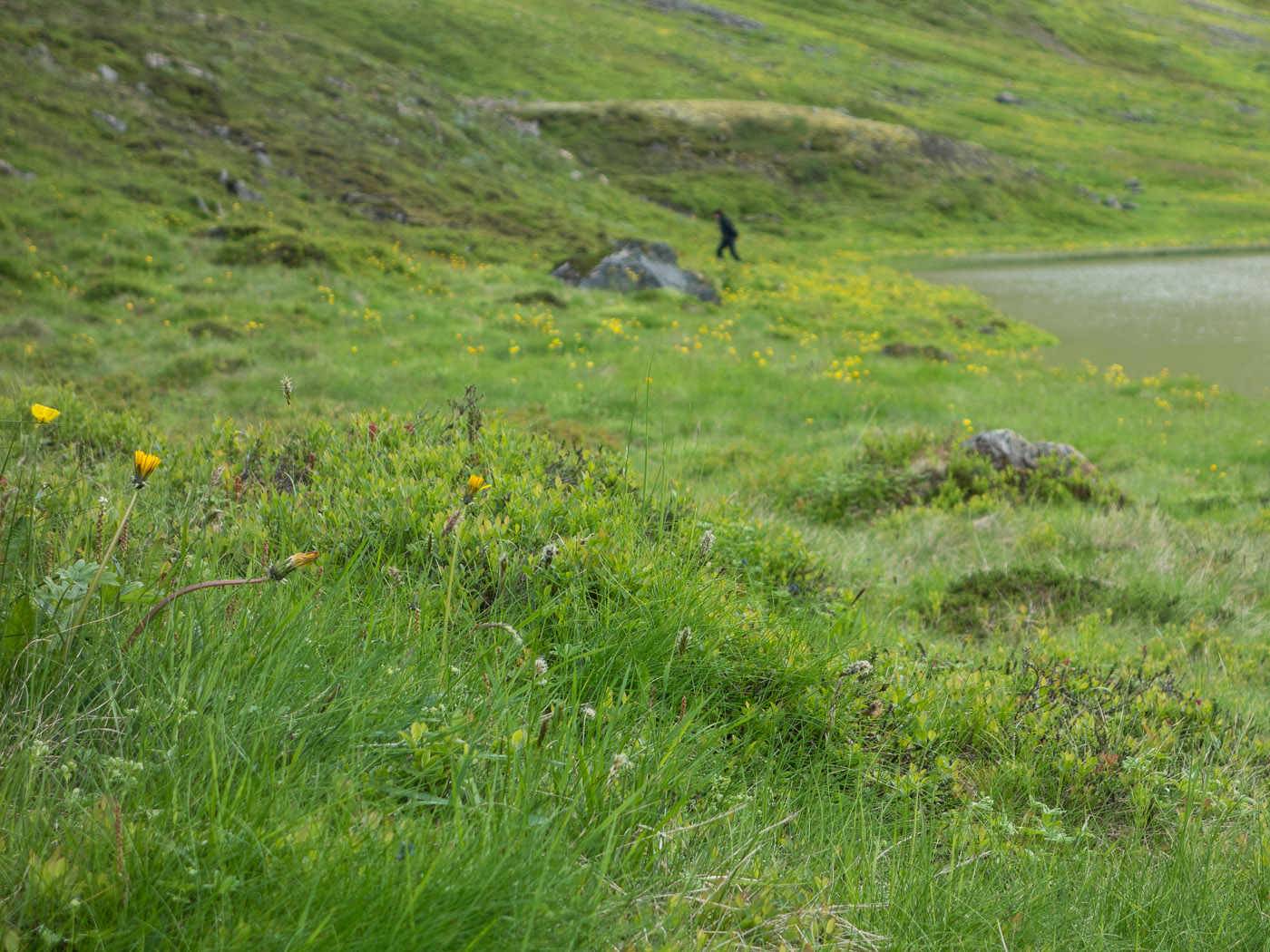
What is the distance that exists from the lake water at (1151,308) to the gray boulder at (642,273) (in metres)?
8.76

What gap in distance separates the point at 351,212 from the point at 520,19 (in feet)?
197

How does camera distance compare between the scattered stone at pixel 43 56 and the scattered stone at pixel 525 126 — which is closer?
the scattered stone at pixel 43 56

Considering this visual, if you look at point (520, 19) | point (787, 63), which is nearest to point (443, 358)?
point (520, 19)

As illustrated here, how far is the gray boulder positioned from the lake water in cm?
876

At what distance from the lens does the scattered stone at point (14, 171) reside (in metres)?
16.8

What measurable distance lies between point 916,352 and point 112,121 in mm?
23257

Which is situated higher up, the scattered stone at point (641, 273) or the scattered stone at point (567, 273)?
the scattered stone at point (641, 273)

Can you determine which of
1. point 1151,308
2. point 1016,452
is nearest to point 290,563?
point 1016,452

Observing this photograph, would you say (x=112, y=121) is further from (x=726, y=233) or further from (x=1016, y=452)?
Result: (x=1016, y=452)

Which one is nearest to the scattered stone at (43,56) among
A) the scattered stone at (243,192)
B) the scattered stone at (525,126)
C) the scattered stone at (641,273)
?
the scattered stone at (243,192)

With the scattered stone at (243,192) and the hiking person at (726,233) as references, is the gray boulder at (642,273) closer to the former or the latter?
the hiking person at (726,233)

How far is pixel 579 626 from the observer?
2.67m

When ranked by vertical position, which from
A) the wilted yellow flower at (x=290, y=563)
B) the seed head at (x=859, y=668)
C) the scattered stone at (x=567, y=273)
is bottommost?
the scattered stone at (x=567, y=273)

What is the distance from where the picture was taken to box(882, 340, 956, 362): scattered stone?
15.9 metres
